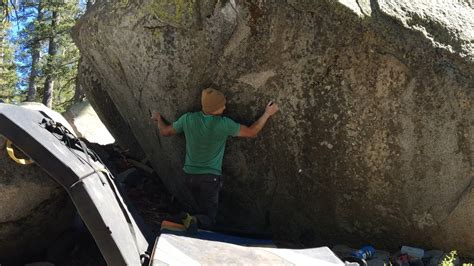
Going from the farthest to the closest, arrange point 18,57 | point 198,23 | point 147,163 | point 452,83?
point 18,57 → point 147,163 → point 198,23 → point 452,83

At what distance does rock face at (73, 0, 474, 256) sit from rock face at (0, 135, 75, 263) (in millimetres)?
1819

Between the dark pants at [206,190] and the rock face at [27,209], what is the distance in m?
1.47

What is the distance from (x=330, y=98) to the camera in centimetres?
565

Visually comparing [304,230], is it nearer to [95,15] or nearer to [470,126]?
[470,126]

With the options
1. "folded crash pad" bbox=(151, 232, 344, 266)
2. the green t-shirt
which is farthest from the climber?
"folded crash pad" bbox=(151, 232, 344, 266)

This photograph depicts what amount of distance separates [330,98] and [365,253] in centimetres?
170

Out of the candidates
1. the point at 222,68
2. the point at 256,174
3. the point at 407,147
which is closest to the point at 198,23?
the point at 222,68

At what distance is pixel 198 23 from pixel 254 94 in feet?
3.32

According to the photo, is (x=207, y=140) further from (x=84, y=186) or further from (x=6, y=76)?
(x=6, y=76)

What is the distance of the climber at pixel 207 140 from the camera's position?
585 centimetres

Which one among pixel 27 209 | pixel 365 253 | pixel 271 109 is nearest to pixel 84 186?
pixel 27 209

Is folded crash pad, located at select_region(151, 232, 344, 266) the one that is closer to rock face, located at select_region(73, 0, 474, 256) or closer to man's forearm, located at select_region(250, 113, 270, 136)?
rock face, located at select_region(73, 0, 474, 256)

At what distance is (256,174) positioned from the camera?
6.28 metres

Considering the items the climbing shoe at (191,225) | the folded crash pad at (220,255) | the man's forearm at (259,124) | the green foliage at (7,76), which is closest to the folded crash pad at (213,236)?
the climbing shoe at (191,225)
